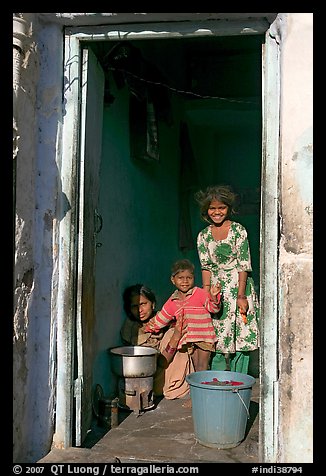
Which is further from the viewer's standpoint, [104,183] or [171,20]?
[104,183]

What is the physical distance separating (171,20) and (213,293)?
2357 millimetres

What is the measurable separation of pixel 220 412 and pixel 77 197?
5.88ft

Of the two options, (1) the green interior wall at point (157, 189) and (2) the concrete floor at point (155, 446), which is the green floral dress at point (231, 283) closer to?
(2) the concrete floor at point (155, 446)

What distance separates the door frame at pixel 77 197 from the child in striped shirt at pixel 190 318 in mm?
1476

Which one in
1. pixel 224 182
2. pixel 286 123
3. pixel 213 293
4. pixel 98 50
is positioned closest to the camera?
pixel 286 123

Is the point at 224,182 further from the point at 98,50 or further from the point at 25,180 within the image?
the point at 25,180

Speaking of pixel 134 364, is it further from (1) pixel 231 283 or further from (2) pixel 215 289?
(1) pixel 231 283

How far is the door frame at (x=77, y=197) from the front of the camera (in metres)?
3.40

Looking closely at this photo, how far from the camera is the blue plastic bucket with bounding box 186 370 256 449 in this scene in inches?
153

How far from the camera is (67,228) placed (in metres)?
3.77

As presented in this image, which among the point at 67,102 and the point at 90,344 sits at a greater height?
the point at 67,102

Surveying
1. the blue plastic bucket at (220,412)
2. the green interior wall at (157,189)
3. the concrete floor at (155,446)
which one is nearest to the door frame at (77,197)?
the concrete floor at (155,446)

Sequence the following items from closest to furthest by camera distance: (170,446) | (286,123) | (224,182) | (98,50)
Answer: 1. (286,123)
2. (170,446)
3. (98,50)
4. (224,182)
